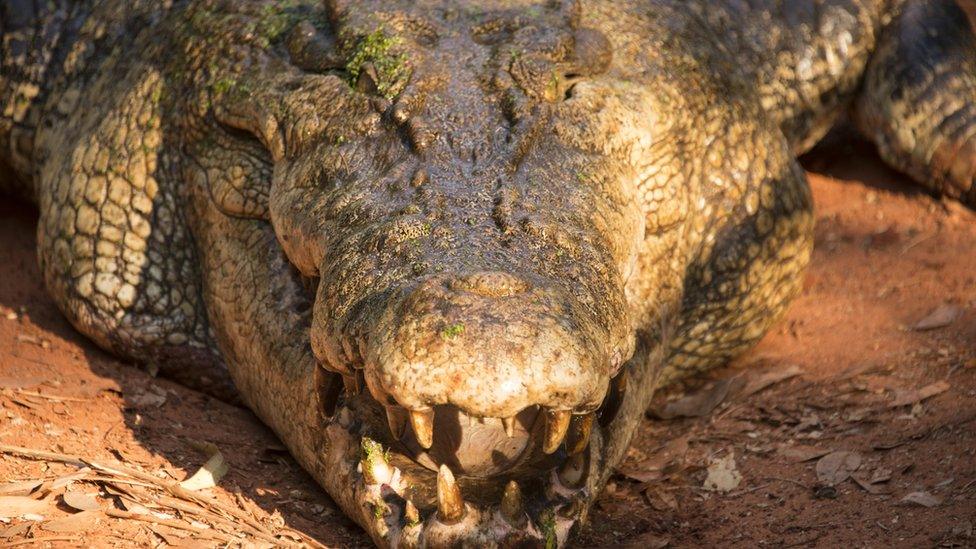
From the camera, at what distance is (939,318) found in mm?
3898

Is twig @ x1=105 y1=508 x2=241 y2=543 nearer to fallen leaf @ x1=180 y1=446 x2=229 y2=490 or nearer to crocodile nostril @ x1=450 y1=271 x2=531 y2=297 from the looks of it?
fallen leaf @ x1=180 y1=446 x2=229 y2=490

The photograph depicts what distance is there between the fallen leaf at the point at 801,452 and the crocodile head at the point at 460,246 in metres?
0.52

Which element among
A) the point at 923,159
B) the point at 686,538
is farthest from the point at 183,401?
the point at 923,159

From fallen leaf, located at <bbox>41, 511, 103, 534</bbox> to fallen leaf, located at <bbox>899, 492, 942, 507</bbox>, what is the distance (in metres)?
1.97

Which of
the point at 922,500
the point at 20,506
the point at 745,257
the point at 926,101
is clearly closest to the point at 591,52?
the point at 745,257

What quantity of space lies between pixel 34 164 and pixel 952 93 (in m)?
3.53

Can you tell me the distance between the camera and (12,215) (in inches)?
189

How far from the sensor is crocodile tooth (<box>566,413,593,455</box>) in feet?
8.63

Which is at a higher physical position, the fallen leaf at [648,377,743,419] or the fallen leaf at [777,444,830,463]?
the fallen leaf at [777,444,830,463]

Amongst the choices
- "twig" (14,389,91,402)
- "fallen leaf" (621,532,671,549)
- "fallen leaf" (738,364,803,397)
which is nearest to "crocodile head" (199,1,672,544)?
"fallen leaf" (621,532,671,549)

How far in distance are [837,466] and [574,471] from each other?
0.93m

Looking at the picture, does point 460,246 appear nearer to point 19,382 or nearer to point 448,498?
point 448,498

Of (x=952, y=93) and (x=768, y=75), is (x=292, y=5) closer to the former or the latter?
(x=768, y=75)

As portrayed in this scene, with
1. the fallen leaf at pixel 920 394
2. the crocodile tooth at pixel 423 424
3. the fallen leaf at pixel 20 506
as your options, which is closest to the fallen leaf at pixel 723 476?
the fallen leaf at pixel 920 394
